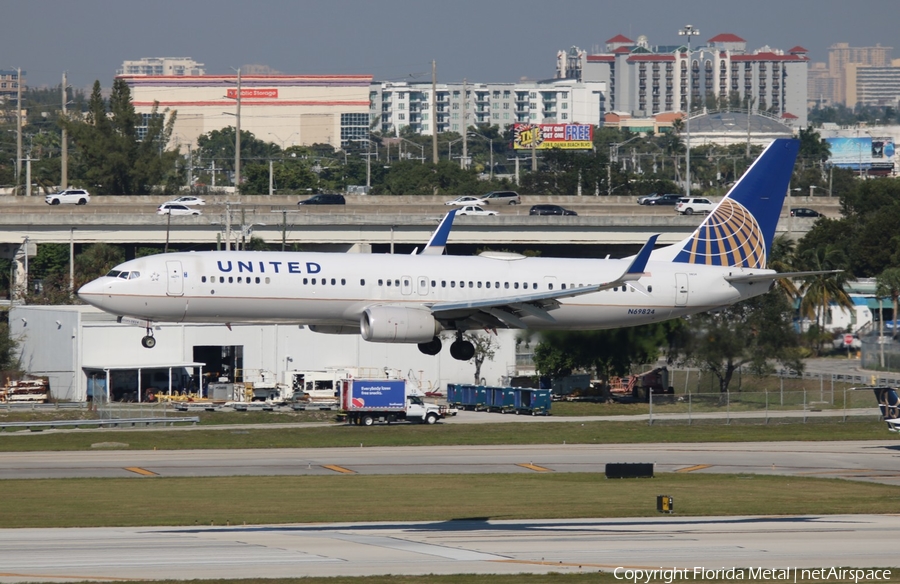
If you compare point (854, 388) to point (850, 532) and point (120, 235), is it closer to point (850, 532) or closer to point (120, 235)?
point (850, 532)

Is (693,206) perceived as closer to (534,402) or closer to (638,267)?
(534,402)

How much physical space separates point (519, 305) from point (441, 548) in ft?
67.6

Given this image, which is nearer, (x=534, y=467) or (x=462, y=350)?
(x=462, y=350)

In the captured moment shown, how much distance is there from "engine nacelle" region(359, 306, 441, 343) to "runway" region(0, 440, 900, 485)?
612cm

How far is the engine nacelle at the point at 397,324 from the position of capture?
163ft

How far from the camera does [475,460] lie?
5734 cm

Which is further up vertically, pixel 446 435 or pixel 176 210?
pixel 176 210

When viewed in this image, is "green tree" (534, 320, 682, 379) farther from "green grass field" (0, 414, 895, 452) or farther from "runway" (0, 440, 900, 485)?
"green grass field" (0, 414, 895, 452)

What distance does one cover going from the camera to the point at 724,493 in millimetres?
46750

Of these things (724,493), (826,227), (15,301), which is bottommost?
(724,493)

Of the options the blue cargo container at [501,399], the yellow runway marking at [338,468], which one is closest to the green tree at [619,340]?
the yellow runway marking at [338,468]

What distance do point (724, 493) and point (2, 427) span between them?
41321 millimetres

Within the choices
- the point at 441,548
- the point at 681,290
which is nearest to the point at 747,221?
the point at 681,290

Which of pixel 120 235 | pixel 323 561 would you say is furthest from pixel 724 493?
pixel 120 235
